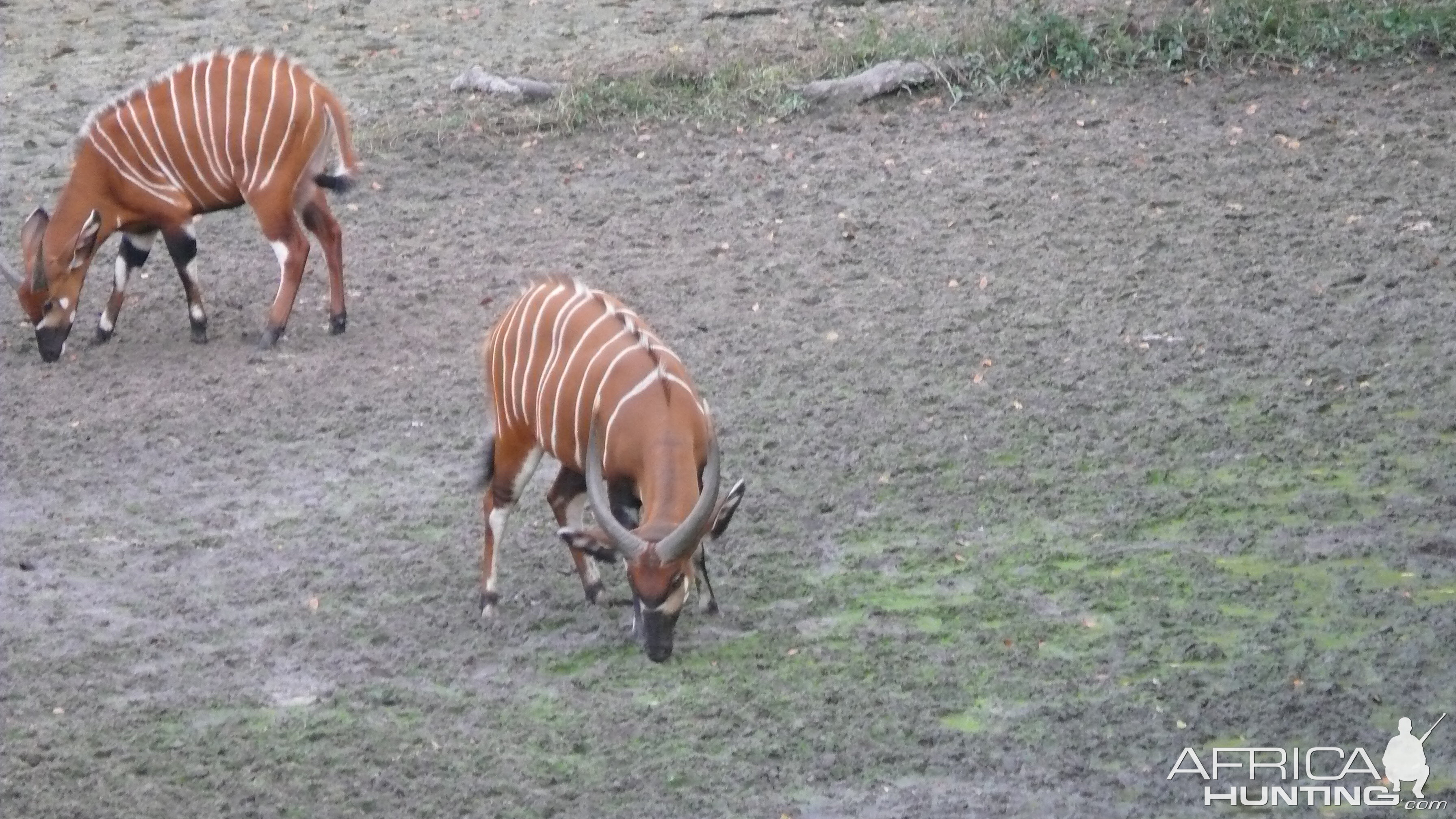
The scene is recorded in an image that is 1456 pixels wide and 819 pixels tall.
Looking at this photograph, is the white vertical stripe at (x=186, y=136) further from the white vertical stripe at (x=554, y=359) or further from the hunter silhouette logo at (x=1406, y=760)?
the hunter silhouette logo at (x=1406, y=760)

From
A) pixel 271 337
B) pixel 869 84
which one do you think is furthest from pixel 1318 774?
pixel 869 84

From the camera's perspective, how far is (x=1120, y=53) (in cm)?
981

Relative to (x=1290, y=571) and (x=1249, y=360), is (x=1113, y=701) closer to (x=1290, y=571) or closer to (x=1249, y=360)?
(x=1290, y=571)

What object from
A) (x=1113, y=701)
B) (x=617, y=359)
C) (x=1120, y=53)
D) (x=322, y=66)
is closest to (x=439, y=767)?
(x=617, y=359)

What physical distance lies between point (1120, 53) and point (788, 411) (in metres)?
4.21

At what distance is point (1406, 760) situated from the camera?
13.4 ft

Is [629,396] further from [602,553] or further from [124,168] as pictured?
[124,168]

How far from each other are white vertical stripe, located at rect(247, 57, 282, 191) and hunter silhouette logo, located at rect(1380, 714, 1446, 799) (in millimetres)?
5202

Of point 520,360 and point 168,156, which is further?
point 168,156

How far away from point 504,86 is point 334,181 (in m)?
2.87

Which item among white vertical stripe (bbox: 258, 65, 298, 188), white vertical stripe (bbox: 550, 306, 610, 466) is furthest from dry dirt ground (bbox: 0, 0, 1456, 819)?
white vertical stripe (bbox: 258, 65, 298, 188)

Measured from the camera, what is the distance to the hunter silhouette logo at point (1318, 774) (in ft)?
13.1

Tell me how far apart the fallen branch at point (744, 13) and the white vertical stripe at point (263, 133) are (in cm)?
437

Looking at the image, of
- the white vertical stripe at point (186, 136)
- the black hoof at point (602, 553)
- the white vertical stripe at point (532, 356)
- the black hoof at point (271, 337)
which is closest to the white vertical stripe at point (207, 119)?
the white vertical stripe at point (186, 136)
